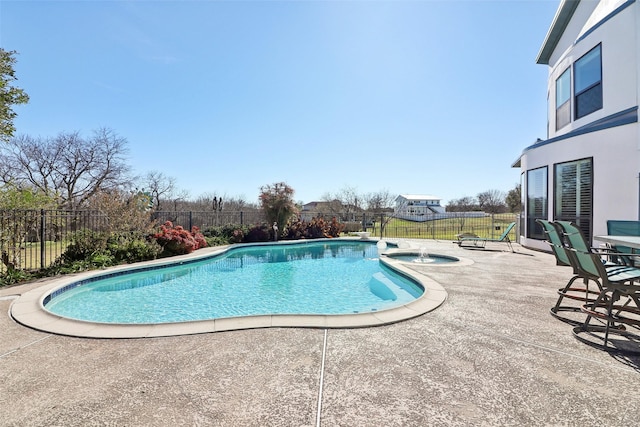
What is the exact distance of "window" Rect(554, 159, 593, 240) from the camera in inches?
343

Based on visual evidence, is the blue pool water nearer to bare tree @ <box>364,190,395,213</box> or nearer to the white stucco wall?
the white stucco wall

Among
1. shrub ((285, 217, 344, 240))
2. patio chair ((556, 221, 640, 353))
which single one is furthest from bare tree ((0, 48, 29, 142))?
shrub ((285, 217, 344, 240))

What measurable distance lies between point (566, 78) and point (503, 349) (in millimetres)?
12313

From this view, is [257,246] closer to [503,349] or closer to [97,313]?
[97,313]

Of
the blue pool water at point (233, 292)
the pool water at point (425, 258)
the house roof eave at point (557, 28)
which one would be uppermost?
the house roof eave at point (557, 28)

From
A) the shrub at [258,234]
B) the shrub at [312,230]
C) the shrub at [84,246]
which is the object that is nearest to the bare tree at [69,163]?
the shrub at [258,234]

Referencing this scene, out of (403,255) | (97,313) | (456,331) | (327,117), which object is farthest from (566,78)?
(97,313)

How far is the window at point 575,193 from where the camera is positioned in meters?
8.70

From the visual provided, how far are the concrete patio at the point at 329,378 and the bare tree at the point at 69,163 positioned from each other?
2372 cm

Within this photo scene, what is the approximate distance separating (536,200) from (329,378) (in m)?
12.1

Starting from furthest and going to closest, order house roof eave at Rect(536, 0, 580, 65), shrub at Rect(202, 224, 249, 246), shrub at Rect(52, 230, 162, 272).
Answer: shrub at Rect(202, 224, 249, 246)
house roof eave at Rect(536, 0, 580, 65)
shrub at Rect(52, 230, 162, 272)

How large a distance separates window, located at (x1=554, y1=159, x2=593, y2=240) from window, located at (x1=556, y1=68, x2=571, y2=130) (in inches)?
95.1

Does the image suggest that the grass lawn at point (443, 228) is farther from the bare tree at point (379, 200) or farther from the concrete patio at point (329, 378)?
the concrete patio at point (329, 378)

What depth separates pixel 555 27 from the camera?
474 inches
